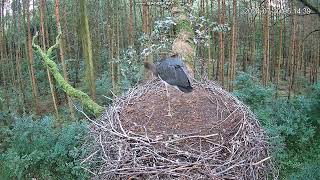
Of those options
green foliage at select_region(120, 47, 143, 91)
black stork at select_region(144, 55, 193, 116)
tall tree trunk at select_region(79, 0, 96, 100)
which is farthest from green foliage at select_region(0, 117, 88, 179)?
black stork at select_region(144, 55, 193, 116)

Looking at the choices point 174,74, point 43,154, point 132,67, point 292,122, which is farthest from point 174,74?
point 292,122

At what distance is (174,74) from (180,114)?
452 millimetres

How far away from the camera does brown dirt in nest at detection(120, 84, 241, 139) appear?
3.95m

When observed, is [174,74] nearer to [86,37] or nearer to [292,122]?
[86,37]

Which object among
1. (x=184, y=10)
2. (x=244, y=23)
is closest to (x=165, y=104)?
(x=184, y=10)

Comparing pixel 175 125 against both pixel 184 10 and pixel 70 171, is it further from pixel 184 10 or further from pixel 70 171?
pixel 70 171

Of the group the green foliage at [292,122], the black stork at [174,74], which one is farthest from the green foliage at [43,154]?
the black stork at [174,74]

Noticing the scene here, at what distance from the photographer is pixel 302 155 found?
10523mm

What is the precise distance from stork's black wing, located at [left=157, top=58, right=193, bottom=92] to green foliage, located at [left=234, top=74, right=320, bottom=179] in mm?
5643

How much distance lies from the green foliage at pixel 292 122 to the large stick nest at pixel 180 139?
559 cm

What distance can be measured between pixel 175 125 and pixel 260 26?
17.1m

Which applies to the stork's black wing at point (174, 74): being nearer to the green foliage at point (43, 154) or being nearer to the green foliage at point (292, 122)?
the green foliage at point (43, 154)

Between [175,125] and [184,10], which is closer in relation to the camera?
[175,125]

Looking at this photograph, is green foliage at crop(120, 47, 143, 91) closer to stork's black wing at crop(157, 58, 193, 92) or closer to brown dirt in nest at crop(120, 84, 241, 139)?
stork's black wing at crop(157, 58, 193, 92)
